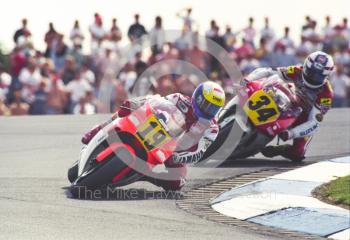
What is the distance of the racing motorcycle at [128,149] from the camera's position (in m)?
10.1

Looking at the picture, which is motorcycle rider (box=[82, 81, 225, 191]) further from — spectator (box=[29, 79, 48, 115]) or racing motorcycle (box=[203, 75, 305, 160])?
spectator (box=[29, 79, 48, 115])

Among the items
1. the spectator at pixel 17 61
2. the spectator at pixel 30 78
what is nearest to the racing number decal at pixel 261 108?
the spectator at pixel 30 78

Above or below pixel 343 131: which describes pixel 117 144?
above

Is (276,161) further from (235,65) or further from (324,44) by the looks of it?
(324,44)

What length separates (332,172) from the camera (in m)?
11.8

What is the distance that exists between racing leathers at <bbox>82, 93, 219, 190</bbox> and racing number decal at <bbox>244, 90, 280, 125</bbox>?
7.46 feet

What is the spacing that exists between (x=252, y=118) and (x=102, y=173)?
3.52 meters

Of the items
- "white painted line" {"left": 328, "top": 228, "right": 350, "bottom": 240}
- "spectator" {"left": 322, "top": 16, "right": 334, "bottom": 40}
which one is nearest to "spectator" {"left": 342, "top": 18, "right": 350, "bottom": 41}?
"spectator" {"left": 322, "top": 16, "right": 334, "bottom": 40}

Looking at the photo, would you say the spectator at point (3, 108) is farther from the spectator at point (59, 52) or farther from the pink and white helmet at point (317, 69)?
the pink and white helmet at point (317, 69)

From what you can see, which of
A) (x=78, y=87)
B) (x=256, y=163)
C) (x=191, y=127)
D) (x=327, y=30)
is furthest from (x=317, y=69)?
(x=327, y=30)

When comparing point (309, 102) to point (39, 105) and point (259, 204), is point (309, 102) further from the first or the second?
point (39, 105)

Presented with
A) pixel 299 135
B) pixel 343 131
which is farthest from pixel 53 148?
pixel 343 131

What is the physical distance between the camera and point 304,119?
43.6ft

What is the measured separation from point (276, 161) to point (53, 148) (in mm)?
3626
